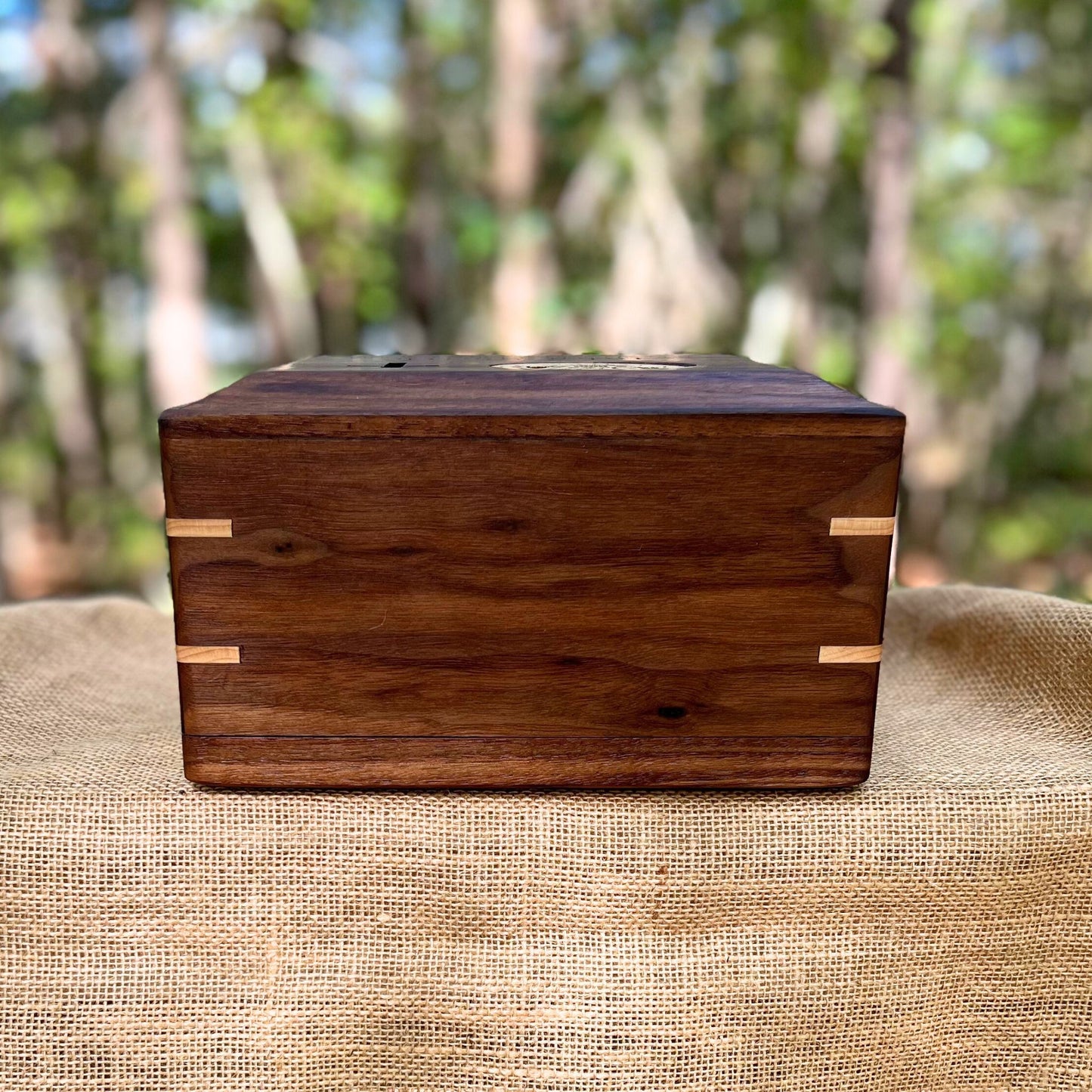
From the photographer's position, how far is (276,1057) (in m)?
0.85

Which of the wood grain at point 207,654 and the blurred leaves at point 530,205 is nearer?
the wood grain at point 207,654

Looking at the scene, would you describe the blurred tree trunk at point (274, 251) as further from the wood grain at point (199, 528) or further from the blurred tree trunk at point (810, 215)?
the wood grain at point (199, 528)

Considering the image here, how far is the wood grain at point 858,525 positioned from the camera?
82 centimetres

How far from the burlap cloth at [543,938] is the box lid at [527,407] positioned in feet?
1.04

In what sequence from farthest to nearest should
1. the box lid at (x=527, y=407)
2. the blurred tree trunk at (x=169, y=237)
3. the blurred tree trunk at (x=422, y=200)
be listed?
the blurred tree trunk at (x=422, y=200)
the blurred tree trunk at (x=169, y=237)
the box lid at (x=527, y=407)

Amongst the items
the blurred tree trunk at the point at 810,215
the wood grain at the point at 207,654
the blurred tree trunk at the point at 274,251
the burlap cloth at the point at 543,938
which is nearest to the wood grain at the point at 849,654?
the burlap cloth at the point at 543,938

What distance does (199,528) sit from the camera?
81cm

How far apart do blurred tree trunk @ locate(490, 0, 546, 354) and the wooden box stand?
2.43m

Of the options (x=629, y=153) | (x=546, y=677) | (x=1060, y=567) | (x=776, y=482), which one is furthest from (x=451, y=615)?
(x=1060, y=567)

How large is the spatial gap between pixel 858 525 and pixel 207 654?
1.77 ft

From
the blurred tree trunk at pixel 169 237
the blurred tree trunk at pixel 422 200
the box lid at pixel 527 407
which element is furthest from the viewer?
the blurred tree trunk at pixel 422 200

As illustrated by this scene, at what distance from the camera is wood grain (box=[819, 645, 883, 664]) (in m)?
0.85

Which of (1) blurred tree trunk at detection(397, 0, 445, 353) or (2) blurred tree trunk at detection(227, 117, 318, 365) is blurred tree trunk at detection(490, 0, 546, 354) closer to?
(1) blurred tree trunk at detection(397, 0, 445, 353)

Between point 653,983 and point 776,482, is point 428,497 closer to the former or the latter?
point 776,482
